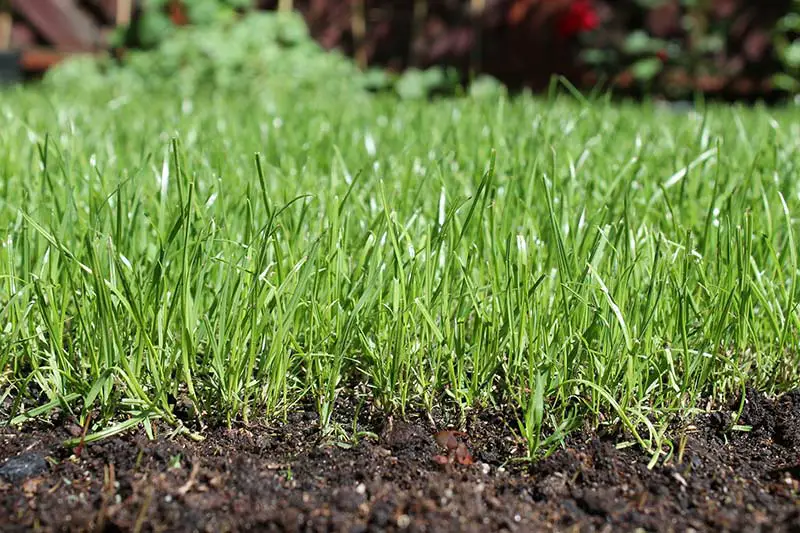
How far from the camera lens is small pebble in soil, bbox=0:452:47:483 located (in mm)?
1401

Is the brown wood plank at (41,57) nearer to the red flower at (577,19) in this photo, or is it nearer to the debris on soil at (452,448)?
the red flower at (577,19)

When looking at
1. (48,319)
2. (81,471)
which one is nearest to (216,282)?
(48,319)

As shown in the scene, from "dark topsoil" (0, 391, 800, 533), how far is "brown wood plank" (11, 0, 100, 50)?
7.72 m

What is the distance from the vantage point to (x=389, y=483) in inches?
55.0

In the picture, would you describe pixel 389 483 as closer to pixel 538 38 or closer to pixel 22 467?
pixel 22 467

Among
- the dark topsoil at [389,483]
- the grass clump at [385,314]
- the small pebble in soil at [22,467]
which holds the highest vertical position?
the grass clump at [385,314]

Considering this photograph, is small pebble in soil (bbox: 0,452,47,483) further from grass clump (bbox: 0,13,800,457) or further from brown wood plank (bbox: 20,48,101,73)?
brown wood plank (bbox: 20,48,101,73)

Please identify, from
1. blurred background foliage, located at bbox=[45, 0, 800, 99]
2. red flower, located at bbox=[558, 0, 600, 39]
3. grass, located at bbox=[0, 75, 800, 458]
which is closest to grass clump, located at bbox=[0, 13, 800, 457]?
grass, located at bbox=[0, 75, 800, 458]

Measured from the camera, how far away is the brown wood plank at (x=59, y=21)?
830cm

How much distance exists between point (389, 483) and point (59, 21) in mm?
8155

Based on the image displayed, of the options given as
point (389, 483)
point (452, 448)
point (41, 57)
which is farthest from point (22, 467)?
point (41, 57)

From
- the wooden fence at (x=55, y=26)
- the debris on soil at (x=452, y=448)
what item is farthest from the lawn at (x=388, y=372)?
the wooden fence at (x=55, y=26)

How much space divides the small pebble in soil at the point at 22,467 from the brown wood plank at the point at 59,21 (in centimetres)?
783

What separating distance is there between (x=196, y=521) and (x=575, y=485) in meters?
0.61
